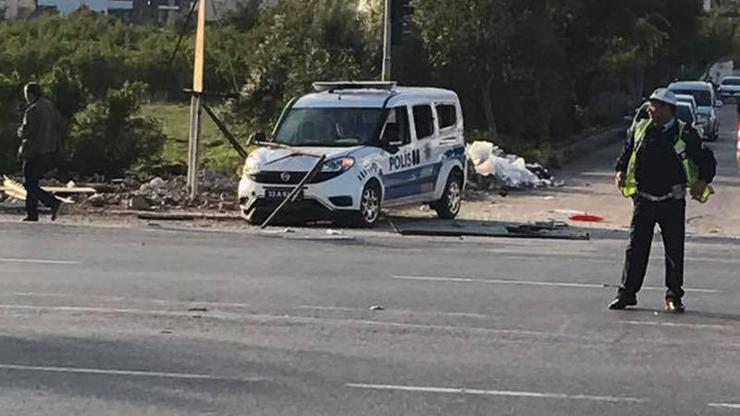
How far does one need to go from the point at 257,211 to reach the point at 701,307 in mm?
9071

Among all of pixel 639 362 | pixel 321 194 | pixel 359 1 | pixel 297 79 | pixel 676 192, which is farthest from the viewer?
pixel 359 1

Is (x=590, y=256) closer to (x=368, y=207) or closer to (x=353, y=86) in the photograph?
(x=368, y=207)

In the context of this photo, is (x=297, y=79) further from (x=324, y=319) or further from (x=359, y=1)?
(x=324, y=319)

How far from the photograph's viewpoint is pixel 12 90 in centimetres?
2925

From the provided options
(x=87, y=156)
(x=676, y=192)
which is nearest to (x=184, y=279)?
(x=676, y=192)

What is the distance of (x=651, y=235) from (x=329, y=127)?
960cm

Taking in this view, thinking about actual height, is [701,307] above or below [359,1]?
below

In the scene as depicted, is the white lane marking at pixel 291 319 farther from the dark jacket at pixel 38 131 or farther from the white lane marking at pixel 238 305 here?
the dark jacket at pixel 38 131

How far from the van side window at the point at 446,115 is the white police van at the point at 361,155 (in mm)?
15

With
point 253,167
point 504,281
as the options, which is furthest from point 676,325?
point 253,167

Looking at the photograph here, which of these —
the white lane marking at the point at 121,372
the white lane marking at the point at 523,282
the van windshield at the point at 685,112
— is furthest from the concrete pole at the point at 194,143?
the van windshield at the point at 685,112

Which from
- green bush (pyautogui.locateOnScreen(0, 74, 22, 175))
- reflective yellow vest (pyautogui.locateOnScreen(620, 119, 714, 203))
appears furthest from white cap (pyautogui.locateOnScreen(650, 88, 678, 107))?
green bush (pyautogui.locateOnScreen(0, 74, 22, 175))

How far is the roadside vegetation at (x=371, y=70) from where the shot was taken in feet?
93.2

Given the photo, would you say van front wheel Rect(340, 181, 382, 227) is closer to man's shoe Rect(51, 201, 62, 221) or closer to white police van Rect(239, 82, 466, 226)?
white police van Rect(239, 82, 466, 226)
